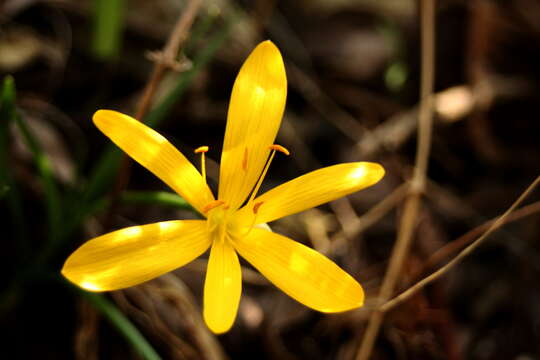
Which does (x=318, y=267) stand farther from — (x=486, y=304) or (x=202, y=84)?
(x=202, y=84)

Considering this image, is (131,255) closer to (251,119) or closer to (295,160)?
(251,119)

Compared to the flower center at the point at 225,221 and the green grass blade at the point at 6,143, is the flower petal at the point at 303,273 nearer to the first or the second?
the flower center at the point at 225,221

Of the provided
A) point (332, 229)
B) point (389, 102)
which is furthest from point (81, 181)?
point (389, 102)

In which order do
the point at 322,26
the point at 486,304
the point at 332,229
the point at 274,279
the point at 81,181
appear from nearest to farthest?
the point at 274,279
the point at 81,181
the point at 486,304
the point at 332,229
the point at 322,26

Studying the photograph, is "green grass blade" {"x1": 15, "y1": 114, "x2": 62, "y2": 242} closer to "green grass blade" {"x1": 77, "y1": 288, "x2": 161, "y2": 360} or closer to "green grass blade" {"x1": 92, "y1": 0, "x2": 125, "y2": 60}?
"green grass blade" {"x1": 77, "y1": 288, "x2": 161, "y2": 360}

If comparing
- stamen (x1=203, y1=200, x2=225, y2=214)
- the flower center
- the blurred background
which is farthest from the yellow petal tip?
the blurred background

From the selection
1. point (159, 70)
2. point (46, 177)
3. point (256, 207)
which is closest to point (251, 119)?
point (256, 207)

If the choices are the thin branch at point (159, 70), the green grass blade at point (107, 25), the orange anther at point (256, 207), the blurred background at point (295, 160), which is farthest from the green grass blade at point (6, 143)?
the green grass blade at point (107, 25)

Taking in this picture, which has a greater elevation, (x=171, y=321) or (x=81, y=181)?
(x=81, y=181)
